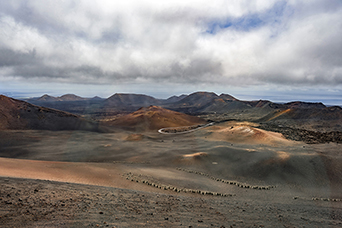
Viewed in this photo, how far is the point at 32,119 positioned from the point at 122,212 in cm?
5617

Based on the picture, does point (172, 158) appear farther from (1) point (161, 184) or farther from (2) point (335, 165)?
(2) point (335, 165)

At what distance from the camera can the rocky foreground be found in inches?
263

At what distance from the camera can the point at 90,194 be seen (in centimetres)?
998

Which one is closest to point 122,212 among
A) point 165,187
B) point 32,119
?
point 165,187

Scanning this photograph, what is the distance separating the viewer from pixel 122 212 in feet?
26.7

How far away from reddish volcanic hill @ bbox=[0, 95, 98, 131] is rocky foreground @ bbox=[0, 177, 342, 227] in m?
46.7

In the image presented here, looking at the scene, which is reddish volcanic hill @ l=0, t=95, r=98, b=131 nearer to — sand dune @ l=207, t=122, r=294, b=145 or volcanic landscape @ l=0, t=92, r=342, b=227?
volcanic landscape @ l=0, t=92, r=342, b=227

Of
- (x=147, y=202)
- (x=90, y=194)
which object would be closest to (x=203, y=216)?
(x=147, y=202)

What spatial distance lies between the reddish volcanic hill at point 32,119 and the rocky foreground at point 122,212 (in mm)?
46749

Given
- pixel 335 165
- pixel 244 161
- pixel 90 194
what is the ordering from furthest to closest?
pixel 244 161, pixel 335 165, pixel 90 194

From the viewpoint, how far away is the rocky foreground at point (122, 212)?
6675 mm

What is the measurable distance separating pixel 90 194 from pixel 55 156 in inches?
813

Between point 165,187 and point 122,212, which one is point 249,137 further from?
point 122,212

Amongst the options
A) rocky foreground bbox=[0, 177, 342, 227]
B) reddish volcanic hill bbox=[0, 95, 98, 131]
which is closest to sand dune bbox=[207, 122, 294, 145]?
rocky foreground bbox=[0, 177, 342, 227]
